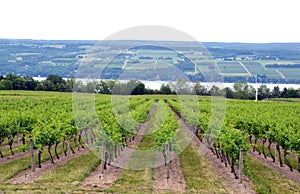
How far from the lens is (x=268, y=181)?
51.1ft

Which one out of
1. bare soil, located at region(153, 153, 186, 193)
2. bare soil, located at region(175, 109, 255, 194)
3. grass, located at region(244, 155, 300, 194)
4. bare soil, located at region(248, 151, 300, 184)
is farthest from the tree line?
bare soil, located at region(153, 153, 186, 193)

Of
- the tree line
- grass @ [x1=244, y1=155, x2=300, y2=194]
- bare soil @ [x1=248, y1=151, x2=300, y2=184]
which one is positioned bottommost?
the tree line

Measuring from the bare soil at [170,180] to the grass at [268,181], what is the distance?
264 cm

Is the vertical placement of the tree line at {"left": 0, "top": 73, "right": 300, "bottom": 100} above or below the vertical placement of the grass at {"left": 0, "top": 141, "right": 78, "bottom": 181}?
below

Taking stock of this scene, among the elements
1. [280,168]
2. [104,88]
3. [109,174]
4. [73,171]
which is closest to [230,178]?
[280,168]

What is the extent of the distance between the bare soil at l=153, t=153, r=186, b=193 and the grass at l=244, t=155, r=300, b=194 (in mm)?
2637

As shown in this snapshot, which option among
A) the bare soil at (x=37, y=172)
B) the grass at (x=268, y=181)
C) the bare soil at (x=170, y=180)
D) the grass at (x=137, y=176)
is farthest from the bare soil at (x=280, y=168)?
the bare soil at (x=37, y=172)

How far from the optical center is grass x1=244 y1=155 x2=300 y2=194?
14.2 m

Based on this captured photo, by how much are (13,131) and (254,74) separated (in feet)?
374

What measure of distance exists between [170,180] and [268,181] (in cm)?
388

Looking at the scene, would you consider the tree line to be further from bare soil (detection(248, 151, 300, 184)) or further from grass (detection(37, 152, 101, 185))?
grass (detection(37, 152, 101, 185))

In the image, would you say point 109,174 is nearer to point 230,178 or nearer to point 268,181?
point 230,178

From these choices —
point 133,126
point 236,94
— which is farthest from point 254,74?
point 133,126

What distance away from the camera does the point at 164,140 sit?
54.9 feet
